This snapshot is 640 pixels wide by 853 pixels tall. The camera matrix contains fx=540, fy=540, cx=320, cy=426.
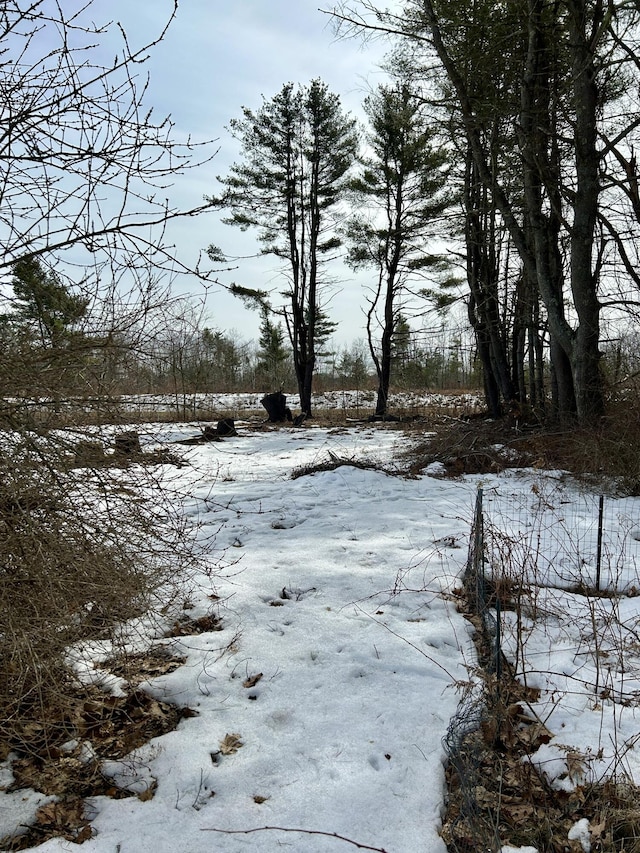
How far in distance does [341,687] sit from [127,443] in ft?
5.57

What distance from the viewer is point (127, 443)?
2.85m

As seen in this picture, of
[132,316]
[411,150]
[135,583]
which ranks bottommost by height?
[135,583]

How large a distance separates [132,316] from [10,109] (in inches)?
37.7

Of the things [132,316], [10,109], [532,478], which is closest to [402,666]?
[132,316]

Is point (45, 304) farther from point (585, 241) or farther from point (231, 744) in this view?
point (585, 241)

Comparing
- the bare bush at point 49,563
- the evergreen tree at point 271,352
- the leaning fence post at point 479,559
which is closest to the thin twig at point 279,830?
the bare bush at point 49,563

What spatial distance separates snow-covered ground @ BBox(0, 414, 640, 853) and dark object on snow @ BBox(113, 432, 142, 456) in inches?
3.2

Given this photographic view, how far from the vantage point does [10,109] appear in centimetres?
227

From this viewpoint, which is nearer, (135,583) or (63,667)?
(63,667)

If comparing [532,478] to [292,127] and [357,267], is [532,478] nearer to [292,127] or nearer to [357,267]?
[357,267]

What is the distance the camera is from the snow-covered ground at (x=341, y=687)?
2.04 meters

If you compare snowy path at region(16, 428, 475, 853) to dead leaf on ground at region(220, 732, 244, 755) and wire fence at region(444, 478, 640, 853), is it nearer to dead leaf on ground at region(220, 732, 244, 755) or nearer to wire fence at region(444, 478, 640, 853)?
dead leaf on ground at region(220, 732, 244, 755)

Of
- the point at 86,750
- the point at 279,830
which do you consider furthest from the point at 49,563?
the point at 279,830

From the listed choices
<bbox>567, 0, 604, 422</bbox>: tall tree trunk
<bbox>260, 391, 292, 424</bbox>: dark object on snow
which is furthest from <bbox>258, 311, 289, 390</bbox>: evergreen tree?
<bbox>567, 0, 604, 422</bbox>: tall tree trunk
